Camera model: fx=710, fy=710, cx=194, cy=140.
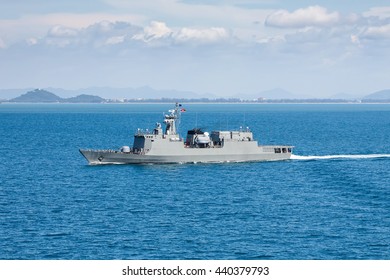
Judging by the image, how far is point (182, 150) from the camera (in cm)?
9675

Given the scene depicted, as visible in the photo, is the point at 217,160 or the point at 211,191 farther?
the point at 217,160

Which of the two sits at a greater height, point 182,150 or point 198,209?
point 182,150

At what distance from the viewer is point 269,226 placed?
5647cm

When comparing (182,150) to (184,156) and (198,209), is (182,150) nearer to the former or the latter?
(184,156)

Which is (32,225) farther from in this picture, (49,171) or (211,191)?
(49,171)

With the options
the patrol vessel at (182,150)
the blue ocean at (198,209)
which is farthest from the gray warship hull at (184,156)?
the blue ocean at (198,209)

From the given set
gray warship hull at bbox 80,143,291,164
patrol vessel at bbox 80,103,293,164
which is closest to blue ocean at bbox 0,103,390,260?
gray warship hull at bbox 80,143,291,164

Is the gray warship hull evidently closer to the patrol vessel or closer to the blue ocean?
the patrol vessel

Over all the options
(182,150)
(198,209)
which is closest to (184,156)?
(182,150)

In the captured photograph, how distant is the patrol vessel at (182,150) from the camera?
95.7 m

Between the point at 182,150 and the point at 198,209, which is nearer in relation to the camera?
the point at 198,209

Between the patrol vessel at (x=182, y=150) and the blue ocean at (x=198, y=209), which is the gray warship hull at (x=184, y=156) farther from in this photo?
the blue ocean at (x=198, y=209)
